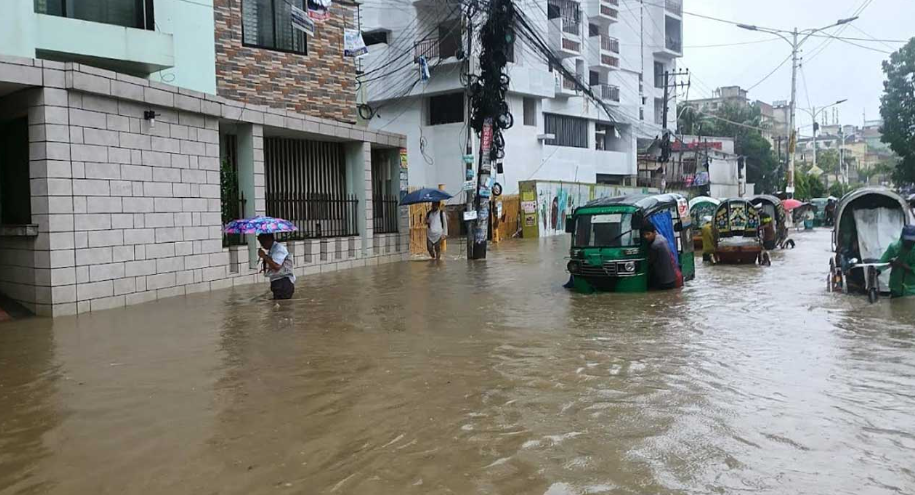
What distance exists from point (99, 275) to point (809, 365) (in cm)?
1023

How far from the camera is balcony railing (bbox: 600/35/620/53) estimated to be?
48.1 meters

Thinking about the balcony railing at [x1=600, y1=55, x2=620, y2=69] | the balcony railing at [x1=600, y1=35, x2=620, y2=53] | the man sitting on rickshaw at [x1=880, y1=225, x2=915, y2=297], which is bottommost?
the man sitting on rickshaw at [x1=880, y1=225, x2=915, y2=297]

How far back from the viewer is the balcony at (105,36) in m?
15.0

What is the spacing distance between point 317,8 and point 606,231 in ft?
28.2

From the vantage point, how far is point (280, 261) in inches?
503

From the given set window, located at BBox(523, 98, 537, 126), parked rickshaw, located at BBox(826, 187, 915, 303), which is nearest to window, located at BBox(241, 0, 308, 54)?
parked rickshaw, located at BBox(826, 187, 915, 303)

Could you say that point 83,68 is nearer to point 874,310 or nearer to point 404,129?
point 874,310

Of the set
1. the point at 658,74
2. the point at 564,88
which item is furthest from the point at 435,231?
the point at 658,74

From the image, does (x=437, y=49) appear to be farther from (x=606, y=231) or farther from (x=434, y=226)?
(x=606, y=231)

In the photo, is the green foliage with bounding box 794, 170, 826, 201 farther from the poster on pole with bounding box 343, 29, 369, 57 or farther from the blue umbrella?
the poster on pole with bounding box 343, 29, 369, 57

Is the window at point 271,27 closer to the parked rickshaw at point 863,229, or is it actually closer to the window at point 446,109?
the parked rickshaw at point 863,229

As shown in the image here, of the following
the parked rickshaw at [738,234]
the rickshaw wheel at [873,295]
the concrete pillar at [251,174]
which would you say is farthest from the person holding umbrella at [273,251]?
the parked rickshaw at [738,234]

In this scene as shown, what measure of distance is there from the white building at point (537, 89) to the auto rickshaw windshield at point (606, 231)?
19.2m

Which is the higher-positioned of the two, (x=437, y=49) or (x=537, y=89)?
(x=437, y=49)
